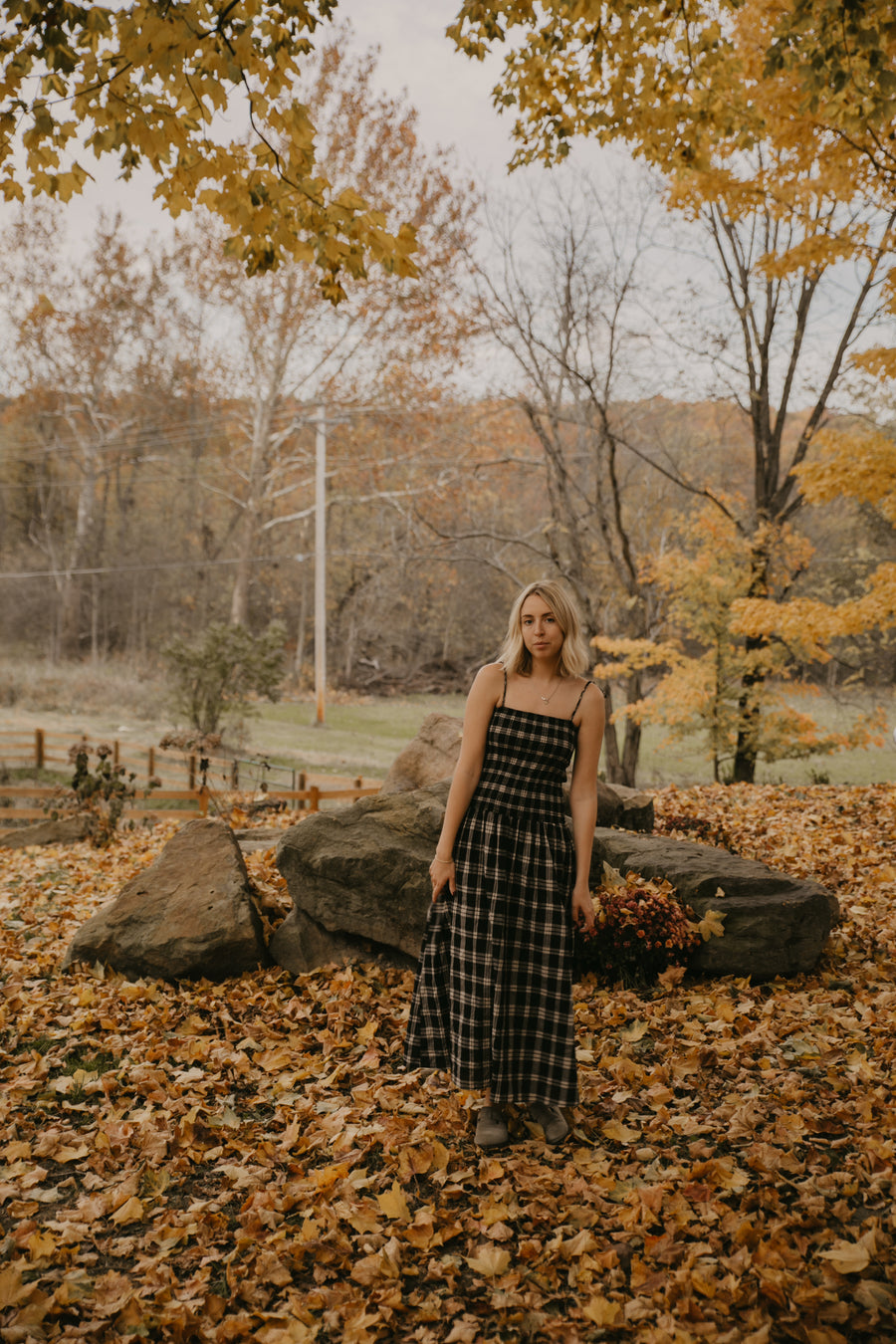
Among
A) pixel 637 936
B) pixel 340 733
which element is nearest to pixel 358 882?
pixel 637 936

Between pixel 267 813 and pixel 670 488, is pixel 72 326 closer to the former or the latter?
pixel 670 488

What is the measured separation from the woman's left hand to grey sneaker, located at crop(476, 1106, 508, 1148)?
78 centimetres

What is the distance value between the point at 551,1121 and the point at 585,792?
47.8 inches

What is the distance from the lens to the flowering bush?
4.17 meters

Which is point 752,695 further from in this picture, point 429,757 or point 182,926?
point 182,926

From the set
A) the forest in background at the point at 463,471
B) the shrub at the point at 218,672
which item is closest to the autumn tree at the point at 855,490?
the forest in background at the point at 463,471

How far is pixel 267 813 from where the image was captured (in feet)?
31.8

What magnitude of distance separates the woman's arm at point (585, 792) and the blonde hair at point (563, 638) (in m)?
0.12

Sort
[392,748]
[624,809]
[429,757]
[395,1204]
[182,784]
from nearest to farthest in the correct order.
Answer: [395,1204], [624,809], [429,757], [182,784], [392,748]

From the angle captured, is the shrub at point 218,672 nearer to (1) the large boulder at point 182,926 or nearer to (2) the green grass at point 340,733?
(2) the green grass at point 340,733

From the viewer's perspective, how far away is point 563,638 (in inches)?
117

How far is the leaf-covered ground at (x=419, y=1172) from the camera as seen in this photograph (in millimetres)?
2230

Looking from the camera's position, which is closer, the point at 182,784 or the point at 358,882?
the point at 358,882

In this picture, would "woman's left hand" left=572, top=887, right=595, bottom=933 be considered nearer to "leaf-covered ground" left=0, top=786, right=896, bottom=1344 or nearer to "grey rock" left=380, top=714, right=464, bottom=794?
"leaf-covered ground" left=0, top=786, right=896, bottom=1344
